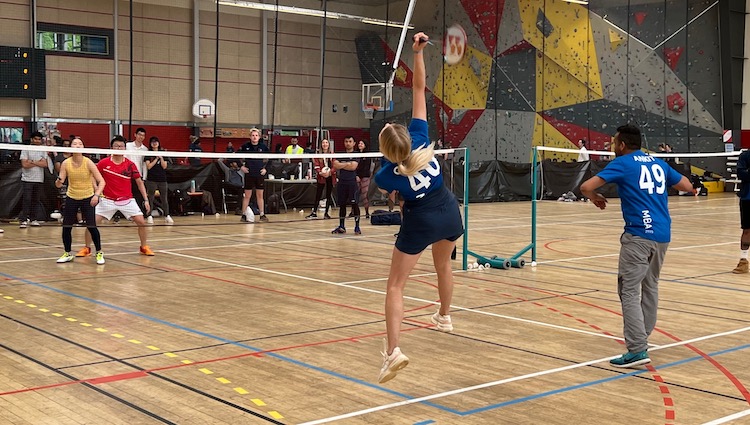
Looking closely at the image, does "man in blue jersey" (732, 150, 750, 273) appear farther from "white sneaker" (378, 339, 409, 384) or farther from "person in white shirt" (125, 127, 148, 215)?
"person in white shirt" (125, 127, 148, 215)

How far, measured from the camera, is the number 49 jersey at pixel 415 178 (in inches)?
219

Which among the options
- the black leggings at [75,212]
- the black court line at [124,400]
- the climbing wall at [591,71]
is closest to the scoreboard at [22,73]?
the climbing wall at [591,71]

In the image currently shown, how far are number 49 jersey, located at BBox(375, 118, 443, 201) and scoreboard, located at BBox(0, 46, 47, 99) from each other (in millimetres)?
24625

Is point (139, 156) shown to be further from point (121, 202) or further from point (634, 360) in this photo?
point (634, 360)

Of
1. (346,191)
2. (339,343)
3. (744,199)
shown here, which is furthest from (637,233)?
(346,191)

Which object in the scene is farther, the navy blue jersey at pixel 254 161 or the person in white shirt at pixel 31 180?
the navy blue jersey at pixel 254 161

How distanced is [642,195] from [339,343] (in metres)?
2.66

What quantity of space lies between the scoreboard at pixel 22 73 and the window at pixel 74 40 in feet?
2.34

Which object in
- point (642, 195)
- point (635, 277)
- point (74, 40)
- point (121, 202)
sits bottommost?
point (635, 277)

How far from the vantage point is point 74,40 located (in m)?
29.2

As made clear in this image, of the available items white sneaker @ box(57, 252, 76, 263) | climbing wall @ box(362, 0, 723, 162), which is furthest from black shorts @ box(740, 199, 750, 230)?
climbing wall @ box(362, 0, 723, 162)

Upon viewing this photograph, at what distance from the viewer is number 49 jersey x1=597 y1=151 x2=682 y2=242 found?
20.9 feet

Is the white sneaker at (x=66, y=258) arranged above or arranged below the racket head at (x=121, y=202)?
below

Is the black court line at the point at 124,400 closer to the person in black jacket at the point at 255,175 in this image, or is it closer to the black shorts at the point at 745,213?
the black shorts at the point at 745,213
